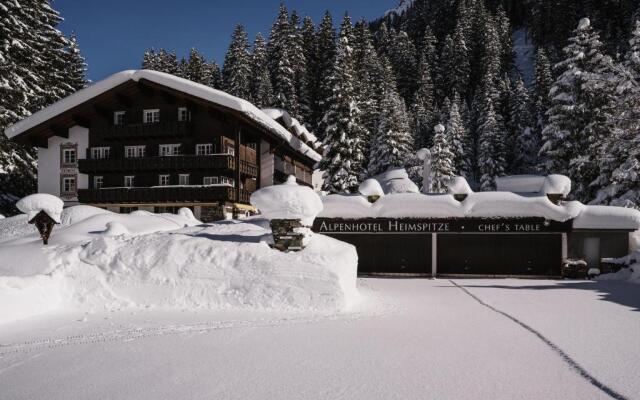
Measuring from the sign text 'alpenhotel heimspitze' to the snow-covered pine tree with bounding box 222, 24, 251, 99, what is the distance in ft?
129

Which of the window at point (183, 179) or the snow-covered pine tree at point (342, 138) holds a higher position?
the snow-covered pine tree at point (342, 138)

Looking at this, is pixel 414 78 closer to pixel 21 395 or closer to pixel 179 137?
pixel 179 137

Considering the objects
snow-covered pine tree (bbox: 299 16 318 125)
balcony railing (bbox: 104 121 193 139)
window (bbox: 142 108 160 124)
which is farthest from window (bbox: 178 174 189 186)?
snow-covered pine tree (bbox: 299 16 318 125)

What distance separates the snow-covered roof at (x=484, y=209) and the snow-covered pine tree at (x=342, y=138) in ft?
53.7

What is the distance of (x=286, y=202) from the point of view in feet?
33.7

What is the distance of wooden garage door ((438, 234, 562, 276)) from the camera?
16.6 m

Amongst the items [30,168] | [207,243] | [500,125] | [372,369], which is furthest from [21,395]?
[500,125]

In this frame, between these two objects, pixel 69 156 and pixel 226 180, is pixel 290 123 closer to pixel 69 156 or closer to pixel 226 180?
pixel 226 180

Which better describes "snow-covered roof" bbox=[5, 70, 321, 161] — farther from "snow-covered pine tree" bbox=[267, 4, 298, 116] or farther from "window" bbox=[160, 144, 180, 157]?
"snow-covered pine tree" bbox=[267, 4, 298, 116]

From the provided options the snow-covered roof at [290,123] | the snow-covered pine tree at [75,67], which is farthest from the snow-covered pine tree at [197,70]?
the snow-covered roof at [290,123]

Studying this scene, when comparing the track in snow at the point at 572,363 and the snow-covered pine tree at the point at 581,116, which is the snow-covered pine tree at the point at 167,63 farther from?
the track in snow at the point at 572,363

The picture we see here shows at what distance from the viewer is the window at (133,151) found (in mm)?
30672

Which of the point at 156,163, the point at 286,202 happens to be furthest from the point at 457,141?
the point at 286,202

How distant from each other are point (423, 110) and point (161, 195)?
1832 inches
